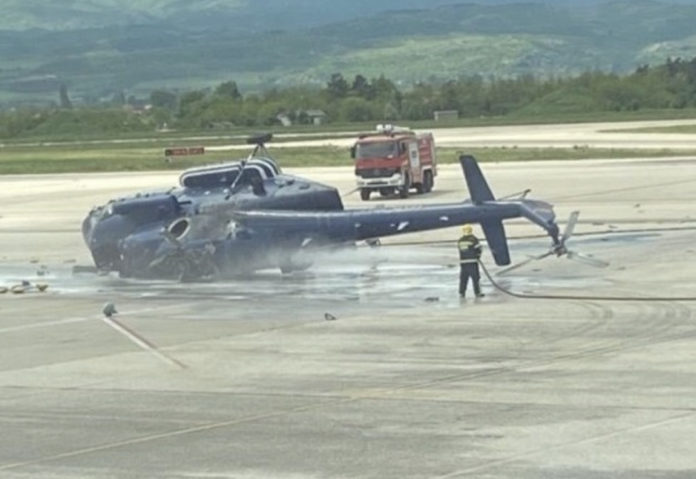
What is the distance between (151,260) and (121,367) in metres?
12.6

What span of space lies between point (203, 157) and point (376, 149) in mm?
29029

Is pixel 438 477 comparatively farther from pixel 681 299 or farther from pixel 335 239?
pixel 335 239

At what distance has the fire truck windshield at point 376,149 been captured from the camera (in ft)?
210

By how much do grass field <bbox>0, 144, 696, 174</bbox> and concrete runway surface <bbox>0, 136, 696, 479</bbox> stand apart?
4387 centimetres

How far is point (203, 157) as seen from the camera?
92.1 metres

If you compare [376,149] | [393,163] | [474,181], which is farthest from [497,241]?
[376,149]

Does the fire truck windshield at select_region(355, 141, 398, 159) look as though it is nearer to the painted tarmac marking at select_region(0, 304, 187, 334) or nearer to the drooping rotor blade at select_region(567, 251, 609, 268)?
the drooping rotor blade at select_region(567, 251, 609, 268)

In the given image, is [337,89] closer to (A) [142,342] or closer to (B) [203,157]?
(B) [203,157]

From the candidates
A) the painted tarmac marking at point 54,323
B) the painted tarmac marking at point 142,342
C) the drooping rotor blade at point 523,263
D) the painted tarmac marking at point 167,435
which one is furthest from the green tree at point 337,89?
the painted tarmac marking at point 167,435

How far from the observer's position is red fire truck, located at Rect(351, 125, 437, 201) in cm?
6291

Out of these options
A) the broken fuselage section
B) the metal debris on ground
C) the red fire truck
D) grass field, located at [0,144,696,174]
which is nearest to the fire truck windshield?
the red fire truck

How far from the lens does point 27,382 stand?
22.9m

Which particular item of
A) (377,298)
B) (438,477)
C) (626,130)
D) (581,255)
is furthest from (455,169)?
(438,477)

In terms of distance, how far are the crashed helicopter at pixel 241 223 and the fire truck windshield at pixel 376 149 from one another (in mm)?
26471
